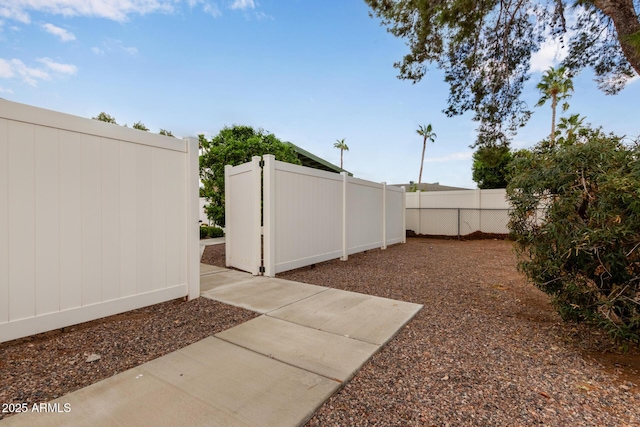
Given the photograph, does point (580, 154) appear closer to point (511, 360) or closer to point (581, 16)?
point (511, 360)

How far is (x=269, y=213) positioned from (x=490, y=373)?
12.2 feet

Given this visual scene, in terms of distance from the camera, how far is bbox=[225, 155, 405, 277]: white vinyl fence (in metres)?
5.09

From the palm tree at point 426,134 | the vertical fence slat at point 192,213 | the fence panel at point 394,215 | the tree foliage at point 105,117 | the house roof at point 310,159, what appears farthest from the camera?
the palm tree at point 426,134

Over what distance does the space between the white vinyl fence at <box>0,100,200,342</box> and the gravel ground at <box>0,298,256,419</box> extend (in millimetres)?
151

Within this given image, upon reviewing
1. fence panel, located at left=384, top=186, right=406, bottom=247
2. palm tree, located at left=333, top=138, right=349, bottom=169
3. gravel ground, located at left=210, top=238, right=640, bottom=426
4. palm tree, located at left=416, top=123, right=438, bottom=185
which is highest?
palm tree, located at left=333, top=138, right=349, bottom=169

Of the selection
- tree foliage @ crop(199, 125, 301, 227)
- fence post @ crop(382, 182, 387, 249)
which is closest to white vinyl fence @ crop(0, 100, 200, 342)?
tree foliage @ crop(199, 125, 301, 227)

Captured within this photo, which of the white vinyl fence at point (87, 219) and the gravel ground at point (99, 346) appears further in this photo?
the white vinyl fence at point (87, 219)

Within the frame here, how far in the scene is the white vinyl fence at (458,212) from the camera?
38.3 ft

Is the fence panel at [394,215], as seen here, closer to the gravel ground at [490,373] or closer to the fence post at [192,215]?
the gravel ground at [490,373]

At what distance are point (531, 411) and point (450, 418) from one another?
49 centimetres

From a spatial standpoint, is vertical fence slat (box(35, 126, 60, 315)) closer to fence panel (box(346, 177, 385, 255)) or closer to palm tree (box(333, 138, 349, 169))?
fence panel (box(346, 177, 385, 255))

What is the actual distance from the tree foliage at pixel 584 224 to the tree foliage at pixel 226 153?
264 inches

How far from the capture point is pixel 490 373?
2133 mm

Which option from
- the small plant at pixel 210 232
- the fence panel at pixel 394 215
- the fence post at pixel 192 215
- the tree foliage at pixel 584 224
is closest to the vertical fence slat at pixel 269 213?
the fence post at pixel 192 215
